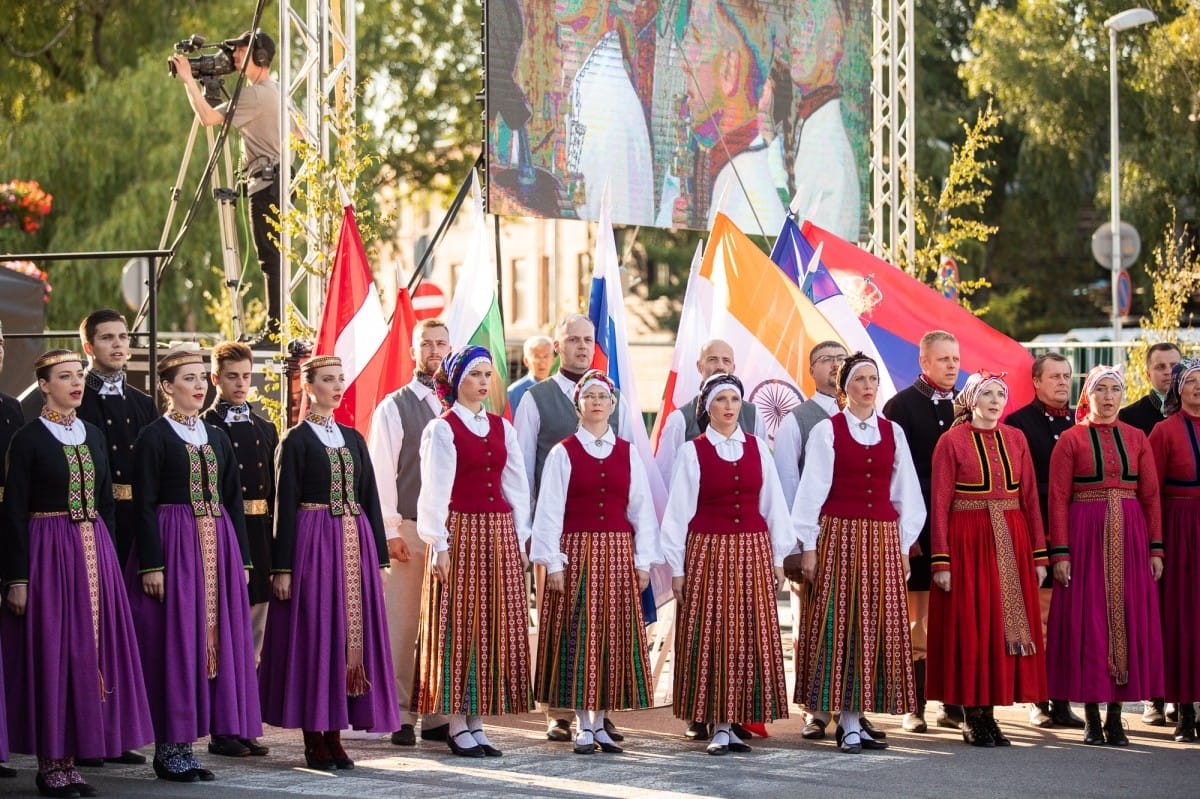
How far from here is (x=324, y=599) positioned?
7.42 metres

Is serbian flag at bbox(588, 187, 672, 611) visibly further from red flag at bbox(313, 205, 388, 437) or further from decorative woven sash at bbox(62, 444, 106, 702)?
decorative woven sash at bbox(62, 444, 106, 702)

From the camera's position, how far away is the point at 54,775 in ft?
22.3

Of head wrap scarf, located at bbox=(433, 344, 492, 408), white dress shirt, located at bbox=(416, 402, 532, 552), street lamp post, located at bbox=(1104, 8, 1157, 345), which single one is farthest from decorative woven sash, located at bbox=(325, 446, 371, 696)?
street lamp post, located at bbox=(1104, 8, 1157, 345)

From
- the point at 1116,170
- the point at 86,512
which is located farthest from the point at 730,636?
the point at 1116,170

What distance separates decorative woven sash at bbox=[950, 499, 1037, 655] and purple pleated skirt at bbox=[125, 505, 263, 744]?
3.24 meters

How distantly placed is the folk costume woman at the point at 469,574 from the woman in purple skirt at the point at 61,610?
4.40 ft

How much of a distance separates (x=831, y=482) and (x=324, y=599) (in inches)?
89.2

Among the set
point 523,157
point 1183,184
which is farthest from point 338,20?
point 1183,184

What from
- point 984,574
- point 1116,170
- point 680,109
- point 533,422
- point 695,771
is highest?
point 1116,170

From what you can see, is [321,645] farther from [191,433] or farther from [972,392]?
[972,392]

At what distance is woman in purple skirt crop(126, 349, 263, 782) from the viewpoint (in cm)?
712

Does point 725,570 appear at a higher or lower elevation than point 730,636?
higher

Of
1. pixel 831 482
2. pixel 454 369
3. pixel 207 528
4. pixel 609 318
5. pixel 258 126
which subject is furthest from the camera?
pixel 258 126

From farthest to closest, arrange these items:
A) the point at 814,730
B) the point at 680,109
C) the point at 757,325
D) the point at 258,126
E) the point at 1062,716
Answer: the point at 680,109
the point at 258,126
the point at 757,325
the point at 1062,716
the point at 814,730
